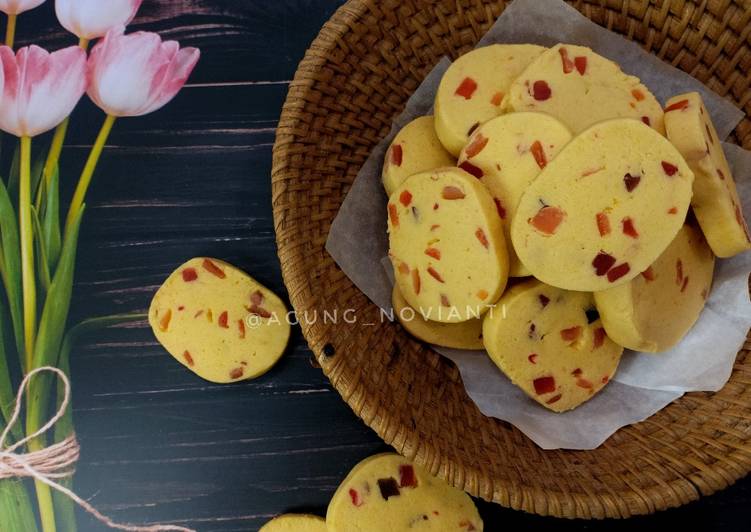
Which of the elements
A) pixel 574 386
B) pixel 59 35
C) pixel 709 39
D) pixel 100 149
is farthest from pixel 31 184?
pixel 709 39

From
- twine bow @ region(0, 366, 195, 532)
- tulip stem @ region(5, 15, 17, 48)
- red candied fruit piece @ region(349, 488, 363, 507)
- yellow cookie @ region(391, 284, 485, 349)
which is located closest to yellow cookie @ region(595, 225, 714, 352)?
yellow cookie @ region(391, 284, 485, 349)

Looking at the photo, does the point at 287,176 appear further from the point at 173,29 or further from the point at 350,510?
the point at 350,510

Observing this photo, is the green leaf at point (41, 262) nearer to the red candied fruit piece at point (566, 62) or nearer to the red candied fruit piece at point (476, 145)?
the red candied fruit piece at point (476, 145)

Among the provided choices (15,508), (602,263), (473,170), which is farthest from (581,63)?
(15,508)

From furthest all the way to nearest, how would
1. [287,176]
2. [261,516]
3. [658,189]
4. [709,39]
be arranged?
[261,516]
[709,39]
[287,176]
[658,189]

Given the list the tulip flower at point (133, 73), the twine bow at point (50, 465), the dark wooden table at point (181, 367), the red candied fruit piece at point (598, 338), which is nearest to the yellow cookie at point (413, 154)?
the dark wooden table at point (181, 367)

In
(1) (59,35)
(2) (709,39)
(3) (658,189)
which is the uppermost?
(2) (709,39)
